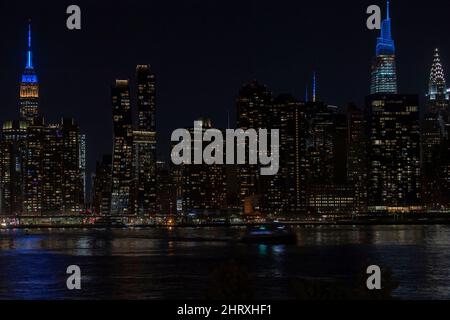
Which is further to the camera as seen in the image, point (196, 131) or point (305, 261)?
point (196, 131)

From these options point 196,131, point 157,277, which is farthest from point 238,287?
point 196,131

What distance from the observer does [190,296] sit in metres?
45.8

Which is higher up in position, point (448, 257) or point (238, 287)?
point (238, 287)

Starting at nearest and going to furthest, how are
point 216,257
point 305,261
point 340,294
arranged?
1. point 340,294
2. point 305,261
3. point 216,257

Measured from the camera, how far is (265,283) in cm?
5322

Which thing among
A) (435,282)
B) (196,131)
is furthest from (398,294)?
(196,131)

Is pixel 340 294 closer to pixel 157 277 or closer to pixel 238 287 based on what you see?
pixel 238 287

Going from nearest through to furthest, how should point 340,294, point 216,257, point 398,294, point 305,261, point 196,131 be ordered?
point 340,294, point 398,294, point 305,261, point 216,257, point 196,131

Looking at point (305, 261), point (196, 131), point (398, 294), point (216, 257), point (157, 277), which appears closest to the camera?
point (398, 294)

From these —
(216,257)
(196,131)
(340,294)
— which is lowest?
(216,257)

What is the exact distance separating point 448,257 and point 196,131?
125885mm
